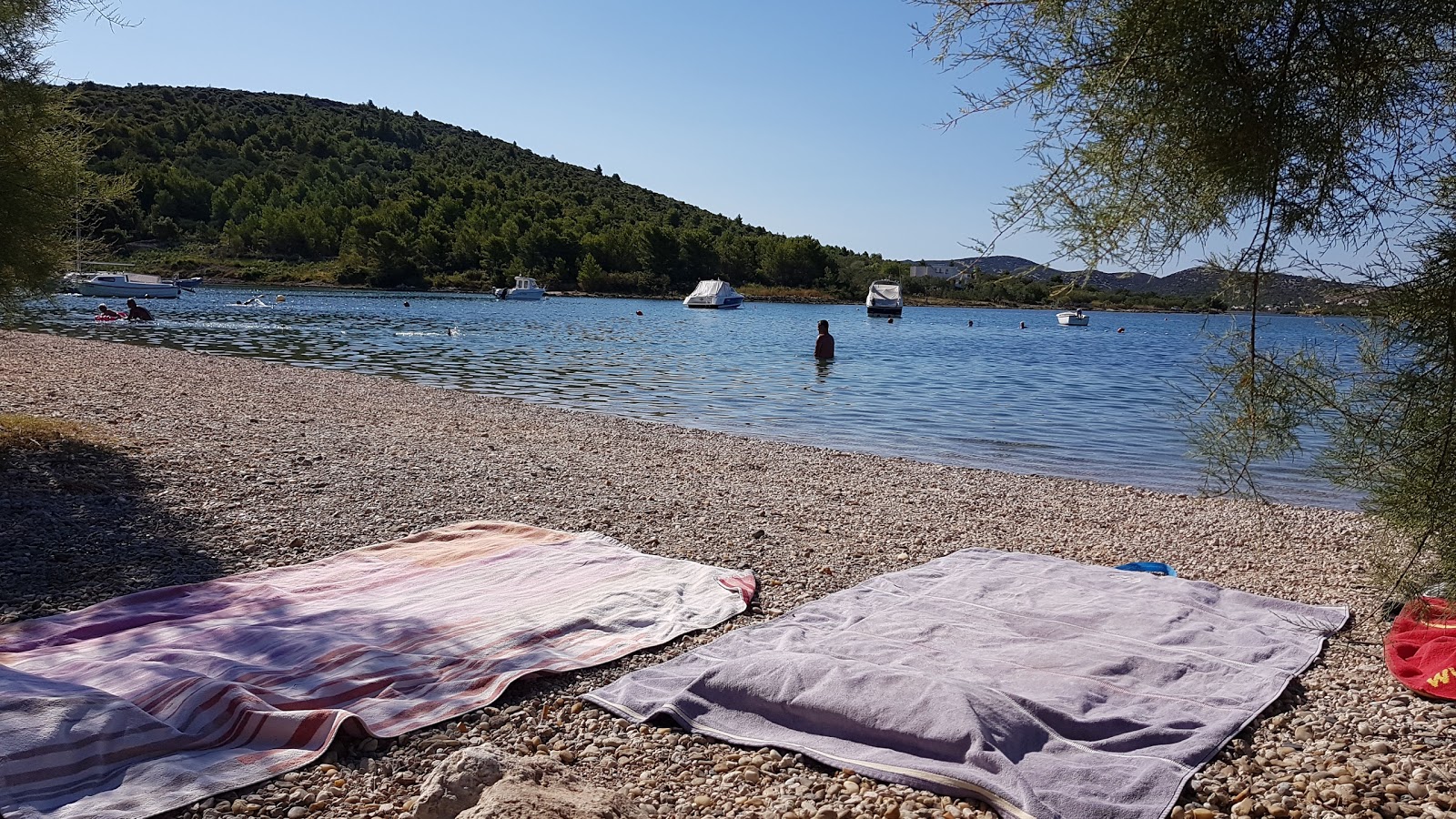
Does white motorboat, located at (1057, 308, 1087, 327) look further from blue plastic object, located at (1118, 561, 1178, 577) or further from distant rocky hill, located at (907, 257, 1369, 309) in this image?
distant rocky hill, located at (907, 257, 1369, 309)

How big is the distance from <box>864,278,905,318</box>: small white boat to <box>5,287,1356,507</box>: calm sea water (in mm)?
12895

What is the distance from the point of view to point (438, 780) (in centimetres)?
298

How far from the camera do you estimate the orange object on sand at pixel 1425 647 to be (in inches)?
168

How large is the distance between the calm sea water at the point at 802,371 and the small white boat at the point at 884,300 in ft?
42.3

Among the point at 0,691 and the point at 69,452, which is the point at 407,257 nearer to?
the point at 69,452

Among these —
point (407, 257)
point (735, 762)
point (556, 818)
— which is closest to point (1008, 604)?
point (735, 762)

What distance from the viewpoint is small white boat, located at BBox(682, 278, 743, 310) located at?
6912cm

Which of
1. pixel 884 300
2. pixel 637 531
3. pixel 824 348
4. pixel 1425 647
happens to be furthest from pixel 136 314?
pixel 884 300

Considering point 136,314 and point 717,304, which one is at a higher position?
point 717,304

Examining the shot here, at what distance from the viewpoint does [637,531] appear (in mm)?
7414

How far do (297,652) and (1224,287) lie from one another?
176 inches

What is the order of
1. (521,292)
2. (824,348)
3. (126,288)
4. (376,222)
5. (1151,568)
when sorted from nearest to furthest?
(1151,568), (824,348), (126,288), (521,292), (376,222)

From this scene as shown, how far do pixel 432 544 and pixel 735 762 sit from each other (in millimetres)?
3667

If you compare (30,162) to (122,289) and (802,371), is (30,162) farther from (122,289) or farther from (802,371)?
(122,289)
